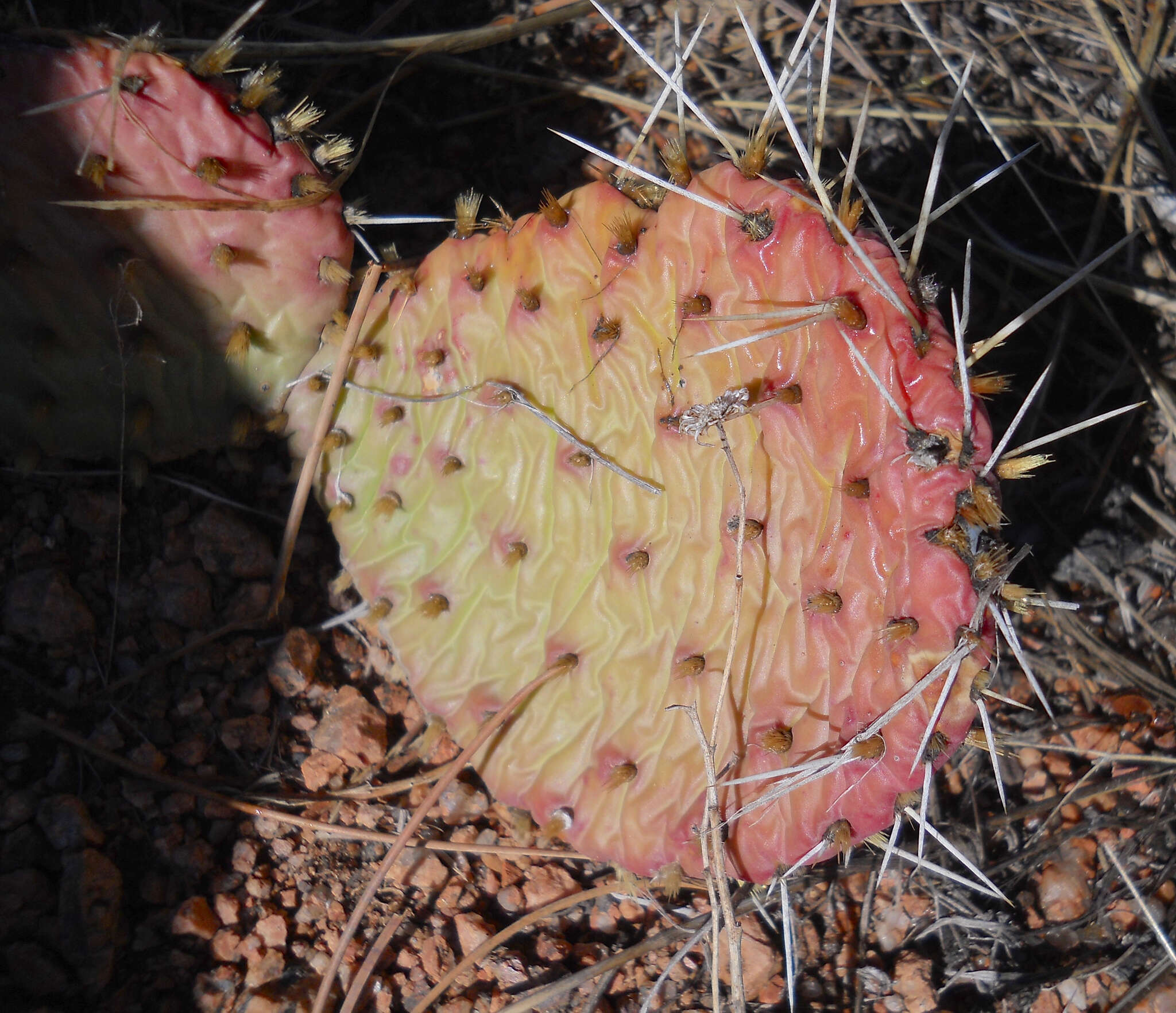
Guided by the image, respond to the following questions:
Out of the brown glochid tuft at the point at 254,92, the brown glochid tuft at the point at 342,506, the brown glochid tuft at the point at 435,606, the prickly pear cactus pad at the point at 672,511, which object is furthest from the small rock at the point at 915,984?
the brown glochid tuft at the point at 254,92

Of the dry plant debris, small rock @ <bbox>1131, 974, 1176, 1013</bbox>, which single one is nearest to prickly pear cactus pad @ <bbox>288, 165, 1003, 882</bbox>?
the dry plant debris

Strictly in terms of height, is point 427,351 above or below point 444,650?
above

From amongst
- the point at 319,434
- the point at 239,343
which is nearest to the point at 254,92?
the point at 239,343

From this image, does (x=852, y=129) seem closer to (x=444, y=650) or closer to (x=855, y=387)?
(x=855, y=387)

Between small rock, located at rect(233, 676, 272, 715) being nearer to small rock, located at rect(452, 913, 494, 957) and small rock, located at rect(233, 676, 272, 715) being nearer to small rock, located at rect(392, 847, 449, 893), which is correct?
small rock, located at rect(392, 847, 449, 893)

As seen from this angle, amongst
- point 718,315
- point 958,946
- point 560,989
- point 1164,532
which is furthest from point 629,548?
point 1164,532

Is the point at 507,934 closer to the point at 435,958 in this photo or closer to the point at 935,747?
the point at 435,958
